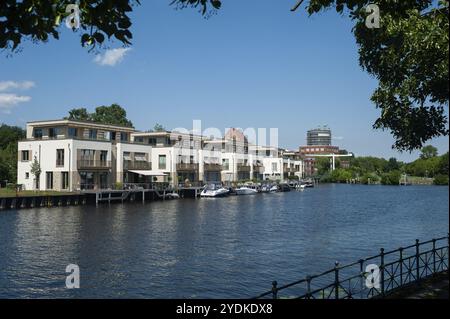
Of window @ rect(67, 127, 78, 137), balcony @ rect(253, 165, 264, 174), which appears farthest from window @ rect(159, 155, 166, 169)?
balcony @ rect(253, 165, 264, 174)

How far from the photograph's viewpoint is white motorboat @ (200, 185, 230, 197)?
91.9m

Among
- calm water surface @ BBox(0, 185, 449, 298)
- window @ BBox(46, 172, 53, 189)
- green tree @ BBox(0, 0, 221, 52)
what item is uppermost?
green tree @ BBox(0, 0, 221, 52)

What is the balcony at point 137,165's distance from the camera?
81231 millimetres

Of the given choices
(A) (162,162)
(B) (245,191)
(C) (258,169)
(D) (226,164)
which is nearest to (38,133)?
(A) (162,162)

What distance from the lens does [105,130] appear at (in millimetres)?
78375

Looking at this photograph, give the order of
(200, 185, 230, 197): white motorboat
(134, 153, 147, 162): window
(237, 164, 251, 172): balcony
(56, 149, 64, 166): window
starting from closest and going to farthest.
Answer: (56, 149, 64, 166): window → (134, 153, 147, 162): window → (200, 185, 230, 197): white motorboat → (237, 164, 251, 172): balcony

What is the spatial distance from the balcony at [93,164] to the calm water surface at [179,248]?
15226 millimetres

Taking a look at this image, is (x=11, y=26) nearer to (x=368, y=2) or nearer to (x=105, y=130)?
(x=368, y=2)

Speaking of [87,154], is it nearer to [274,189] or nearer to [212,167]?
[212,167]

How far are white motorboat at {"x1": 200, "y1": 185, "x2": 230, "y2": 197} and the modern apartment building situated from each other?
4.59 m

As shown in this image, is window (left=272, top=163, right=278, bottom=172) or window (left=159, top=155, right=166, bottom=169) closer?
window (left=159, top=155, right=166, bottom=169)

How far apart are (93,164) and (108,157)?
14.4ft

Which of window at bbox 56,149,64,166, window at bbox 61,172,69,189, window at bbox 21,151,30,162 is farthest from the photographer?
window at bbox 21,151,30,162

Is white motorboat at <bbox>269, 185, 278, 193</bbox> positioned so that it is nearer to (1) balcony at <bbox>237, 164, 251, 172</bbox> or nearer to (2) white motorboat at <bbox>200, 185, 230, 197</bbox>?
(1) balcony at <bbox>237, 164, 251, 172</bbox>
